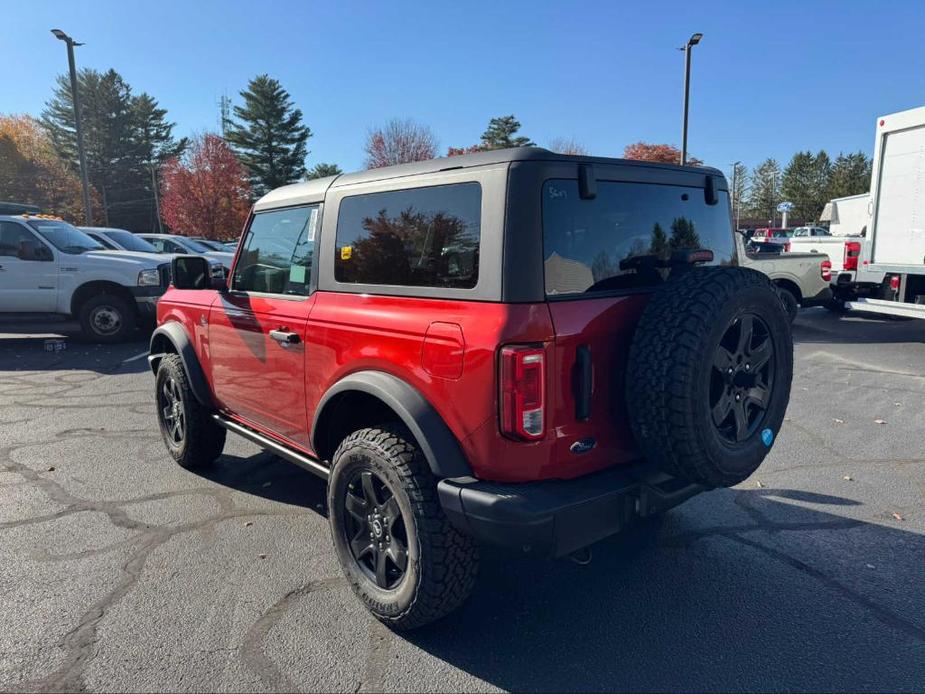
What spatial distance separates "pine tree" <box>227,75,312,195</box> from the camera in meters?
53.9

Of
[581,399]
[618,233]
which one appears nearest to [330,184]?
[618,233]

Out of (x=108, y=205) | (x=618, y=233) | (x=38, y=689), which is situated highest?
(x=108, y=205)

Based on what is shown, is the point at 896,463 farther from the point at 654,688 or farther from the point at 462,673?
the point at 462,673

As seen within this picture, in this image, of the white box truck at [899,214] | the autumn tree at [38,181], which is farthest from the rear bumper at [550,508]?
the autumn tree at [38,181]

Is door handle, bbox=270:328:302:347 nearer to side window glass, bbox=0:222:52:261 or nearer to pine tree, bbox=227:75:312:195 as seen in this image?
side window glass, bbox=0:222:52:261

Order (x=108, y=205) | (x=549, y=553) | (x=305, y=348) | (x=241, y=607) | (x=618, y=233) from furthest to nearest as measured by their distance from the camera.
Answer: (x=108, y=205) → (x=305, y=348) → (x=241, y=607) → (x=618, y=233) → (x=549, y=553)

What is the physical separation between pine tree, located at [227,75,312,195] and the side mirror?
173 feet

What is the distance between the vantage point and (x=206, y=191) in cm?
4569

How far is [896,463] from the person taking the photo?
475 cm

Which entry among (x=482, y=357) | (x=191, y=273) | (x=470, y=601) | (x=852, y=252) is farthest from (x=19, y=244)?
(x=852, y=252)

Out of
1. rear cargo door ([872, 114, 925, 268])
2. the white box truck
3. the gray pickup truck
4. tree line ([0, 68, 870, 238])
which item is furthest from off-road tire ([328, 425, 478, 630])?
tree line ([0, 68, 870, 238])

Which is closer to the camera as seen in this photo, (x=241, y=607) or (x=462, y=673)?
(x=462, y=673)

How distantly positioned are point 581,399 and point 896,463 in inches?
144

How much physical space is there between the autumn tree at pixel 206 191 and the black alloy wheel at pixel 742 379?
47.6 metres
